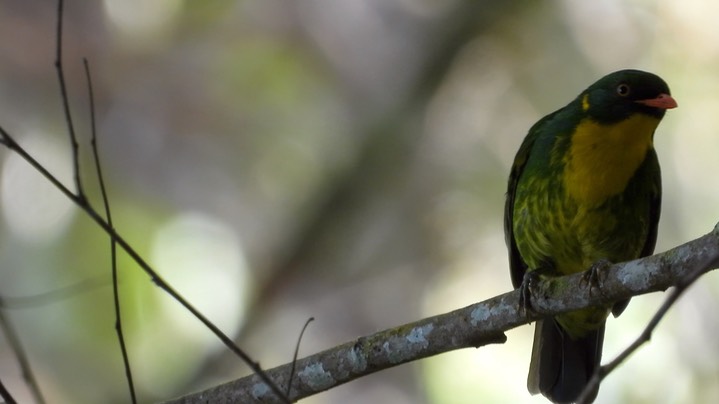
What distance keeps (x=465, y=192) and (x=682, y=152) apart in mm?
1556

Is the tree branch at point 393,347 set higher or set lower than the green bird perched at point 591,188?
lower

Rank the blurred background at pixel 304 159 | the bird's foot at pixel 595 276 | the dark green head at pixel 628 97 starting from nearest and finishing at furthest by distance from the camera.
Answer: the bird's foot at pixel 595 276 → the dark green head at pixel 628 97 → the blurred background at pixel 304 159

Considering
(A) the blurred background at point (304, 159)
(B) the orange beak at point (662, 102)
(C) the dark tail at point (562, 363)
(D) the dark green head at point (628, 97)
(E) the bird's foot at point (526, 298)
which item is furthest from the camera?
(A) the blurred background at point (304, 159)

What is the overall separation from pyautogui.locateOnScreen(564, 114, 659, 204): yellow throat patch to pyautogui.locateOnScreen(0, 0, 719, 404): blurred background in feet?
8.72

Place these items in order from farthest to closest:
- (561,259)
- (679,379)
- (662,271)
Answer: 1. (679,379)
2. (561,259)
3. (662,271)

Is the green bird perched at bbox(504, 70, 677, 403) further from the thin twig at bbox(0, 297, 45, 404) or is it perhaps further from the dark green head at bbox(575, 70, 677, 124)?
the thin twig at bbox(0, 297, 45, 404)

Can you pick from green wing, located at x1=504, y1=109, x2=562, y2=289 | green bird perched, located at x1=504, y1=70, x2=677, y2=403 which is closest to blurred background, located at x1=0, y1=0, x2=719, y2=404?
green wing, located at x1=504, y1=109, x2=562, y2=289

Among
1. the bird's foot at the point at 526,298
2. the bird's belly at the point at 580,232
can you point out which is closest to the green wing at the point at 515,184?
the bird's belly at the point at 580,232

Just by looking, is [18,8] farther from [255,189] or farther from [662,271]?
[662,271]

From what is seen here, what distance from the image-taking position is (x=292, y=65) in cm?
762

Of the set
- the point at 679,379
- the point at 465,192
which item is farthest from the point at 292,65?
the point at 679,379

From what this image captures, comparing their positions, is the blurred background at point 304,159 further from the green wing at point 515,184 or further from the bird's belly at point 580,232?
the bird's belly at point 580,232

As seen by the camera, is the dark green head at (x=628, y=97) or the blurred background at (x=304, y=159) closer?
the dark green head at (x=628, y=97)

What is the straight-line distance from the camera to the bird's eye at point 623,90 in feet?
13.2
